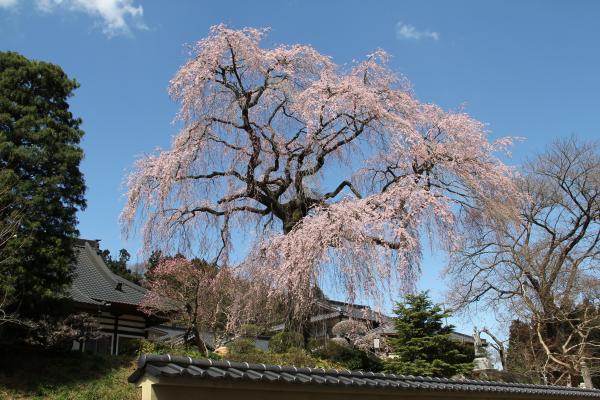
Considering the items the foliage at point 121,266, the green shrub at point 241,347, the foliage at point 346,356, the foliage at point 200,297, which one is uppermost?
the foliage at point 121,266

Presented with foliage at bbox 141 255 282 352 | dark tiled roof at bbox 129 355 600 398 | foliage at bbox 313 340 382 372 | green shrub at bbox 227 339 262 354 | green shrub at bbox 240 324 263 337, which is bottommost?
dark tiled roof at bbox 129 355 600 398

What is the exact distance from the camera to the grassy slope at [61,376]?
11023 millimetres

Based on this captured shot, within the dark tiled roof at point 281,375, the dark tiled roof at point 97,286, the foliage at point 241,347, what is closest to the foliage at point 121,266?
the dark tiled roof at point 97,286

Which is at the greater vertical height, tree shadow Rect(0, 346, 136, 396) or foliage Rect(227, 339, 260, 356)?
foliage Rect(227, 339, 260, 356)

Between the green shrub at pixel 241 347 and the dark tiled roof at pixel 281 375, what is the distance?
9028 mm

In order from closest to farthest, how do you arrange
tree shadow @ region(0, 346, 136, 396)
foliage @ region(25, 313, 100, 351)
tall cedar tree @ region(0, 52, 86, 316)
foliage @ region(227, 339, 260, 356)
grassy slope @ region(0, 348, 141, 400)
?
grassy slope @ region(0, 348, 141, 400) < tree shadow @ region(0, 346, 136, 396) < tall cedar tree @ region(0, 52, 86, 316) < foliage @ region(25, 313, 100, 351) < foliage @ region(227, 339, 260, 356)

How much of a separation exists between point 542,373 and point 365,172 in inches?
453

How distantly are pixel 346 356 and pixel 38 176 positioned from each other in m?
8.88

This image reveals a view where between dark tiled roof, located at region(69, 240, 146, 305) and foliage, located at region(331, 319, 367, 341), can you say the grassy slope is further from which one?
foliage, located at region(331, 319, 367, 341)

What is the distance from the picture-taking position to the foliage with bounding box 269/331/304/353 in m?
13.7

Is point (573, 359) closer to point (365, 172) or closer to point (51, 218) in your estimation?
point (365, 172)

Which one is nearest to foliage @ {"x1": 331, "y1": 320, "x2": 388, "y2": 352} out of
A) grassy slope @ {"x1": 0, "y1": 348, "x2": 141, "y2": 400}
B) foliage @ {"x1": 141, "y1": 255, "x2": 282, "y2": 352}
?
foliage @ {"x1": 141, "y1": 255, "x2": 282, "y2": 352}

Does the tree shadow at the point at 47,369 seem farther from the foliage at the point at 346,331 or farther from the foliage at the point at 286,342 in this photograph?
the foliage at the point at 346,331

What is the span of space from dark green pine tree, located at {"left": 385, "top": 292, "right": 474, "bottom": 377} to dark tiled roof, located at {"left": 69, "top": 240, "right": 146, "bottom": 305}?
8623 mm
